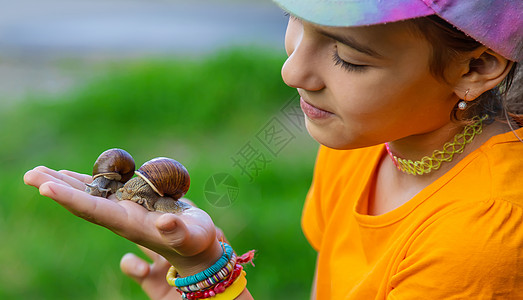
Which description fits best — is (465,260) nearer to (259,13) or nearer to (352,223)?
(352,223)

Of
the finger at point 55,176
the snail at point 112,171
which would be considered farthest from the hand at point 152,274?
the finger at point 55,176

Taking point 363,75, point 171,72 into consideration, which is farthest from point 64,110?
point 363,75

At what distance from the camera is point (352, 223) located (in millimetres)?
1764

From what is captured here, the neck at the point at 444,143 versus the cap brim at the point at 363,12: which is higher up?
the cap brim at the point at 363,12

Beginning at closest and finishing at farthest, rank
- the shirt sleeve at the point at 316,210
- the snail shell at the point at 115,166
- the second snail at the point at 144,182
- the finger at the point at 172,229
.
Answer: the finger at the point at 172,229, the second snail at the point at 144,182, the snail shell at the point at 115,166, the shirt sleeve at the point at 316,210

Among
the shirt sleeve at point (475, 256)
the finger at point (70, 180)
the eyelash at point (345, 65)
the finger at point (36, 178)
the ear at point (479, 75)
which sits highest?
the finger at point (36, 178)

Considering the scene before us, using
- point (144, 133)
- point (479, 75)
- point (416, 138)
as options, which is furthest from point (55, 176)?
point (144, 133)

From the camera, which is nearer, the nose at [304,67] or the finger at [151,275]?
the nose at [304,67]

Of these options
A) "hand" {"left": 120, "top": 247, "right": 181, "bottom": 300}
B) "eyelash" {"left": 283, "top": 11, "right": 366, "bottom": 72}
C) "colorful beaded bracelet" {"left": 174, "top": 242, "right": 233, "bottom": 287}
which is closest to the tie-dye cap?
"eyelash" {"left": 283, "top": 11, "right": 366, "bottom": 72}

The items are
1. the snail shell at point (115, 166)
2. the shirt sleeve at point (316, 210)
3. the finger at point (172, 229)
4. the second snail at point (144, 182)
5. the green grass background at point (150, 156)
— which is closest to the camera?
the finger at point (172, 229)

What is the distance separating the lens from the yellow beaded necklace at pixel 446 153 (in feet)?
5.02

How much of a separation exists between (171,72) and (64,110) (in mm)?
725

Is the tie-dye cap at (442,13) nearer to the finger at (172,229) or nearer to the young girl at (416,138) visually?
the young girl at (416,138)

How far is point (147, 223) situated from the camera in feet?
4.69
